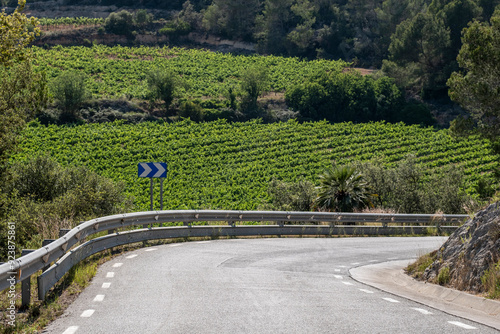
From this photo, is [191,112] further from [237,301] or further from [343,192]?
[237,301]

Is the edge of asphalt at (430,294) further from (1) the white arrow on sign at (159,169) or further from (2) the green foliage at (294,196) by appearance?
(2) the green foliage at (294,196)

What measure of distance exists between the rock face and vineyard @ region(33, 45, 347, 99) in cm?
7471

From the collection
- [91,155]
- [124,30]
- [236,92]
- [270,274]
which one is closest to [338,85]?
[236,92]

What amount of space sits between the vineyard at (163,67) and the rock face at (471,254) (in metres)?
74.7

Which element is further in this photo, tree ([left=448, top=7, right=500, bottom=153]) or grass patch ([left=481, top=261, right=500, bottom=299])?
tree ([left=448, top=7, right=500, bottom=153])

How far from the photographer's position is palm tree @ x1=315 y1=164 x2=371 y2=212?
2745 cm

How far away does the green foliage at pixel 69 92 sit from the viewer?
71.3 m

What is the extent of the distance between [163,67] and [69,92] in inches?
1185

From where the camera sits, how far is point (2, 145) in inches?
652

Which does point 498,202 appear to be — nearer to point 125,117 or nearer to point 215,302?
point 215,302

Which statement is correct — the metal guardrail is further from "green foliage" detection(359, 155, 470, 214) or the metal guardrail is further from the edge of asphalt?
"green foliage" detection(359, 155, 470, 214)

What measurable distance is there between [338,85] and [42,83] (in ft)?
233

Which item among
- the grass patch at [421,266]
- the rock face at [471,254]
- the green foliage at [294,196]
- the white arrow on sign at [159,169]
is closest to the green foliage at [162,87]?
the green foliage at [294,196]

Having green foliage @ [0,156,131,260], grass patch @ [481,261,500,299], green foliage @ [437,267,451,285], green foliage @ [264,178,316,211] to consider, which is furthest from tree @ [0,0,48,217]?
green foliage @ [264,178,316,211]
